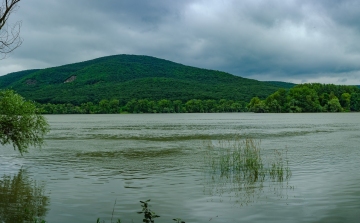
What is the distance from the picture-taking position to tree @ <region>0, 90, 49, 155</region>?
2364cm

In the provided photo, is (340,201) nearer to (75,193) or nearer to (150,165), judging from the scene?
(75,193)

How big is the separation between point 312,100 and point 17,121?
175422 millimetres

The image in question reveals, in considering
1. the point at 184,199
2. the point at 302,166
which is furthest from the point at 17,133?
the point at 302,166

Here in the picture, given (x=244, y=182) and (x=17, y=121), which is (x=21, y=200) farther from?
(x=244, y=182)

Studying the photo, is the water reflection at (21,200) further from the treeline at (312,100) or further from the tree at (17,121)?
the treeline at (312,100)

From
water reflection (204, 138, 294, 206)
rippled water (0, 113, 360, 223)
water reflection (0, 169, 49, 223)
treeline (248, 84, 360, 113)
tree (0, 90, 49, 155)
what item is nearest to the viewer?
water reflection (0, 169, 49, 223)

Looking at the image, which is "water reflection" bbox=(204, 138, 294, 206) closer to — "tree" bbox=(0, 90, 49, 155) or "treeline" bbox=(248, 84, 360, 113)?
"tree" bbox=(0, 90, 49, 155)

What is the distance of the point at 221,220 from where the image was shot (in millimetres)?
13555

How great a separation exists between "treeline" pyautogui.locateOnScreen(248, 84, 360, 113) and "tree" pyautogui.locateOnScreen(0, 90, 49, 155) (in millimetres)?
167060

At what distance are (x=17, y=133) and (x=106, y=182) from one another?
7.49 metres

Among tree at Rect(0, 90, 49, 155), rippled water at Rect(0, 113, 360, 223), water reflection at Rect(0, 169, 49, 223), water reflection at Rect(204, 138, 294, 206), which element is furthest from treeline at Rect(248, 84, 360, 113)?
water reflection at Rect(0, 169, 49, 223)

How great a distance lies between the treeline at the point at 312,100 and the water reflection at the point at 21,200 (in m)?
171

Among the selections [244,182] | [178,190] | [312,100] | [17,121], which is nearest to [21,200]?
[178,190]

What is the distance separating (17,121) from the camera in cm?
2405
